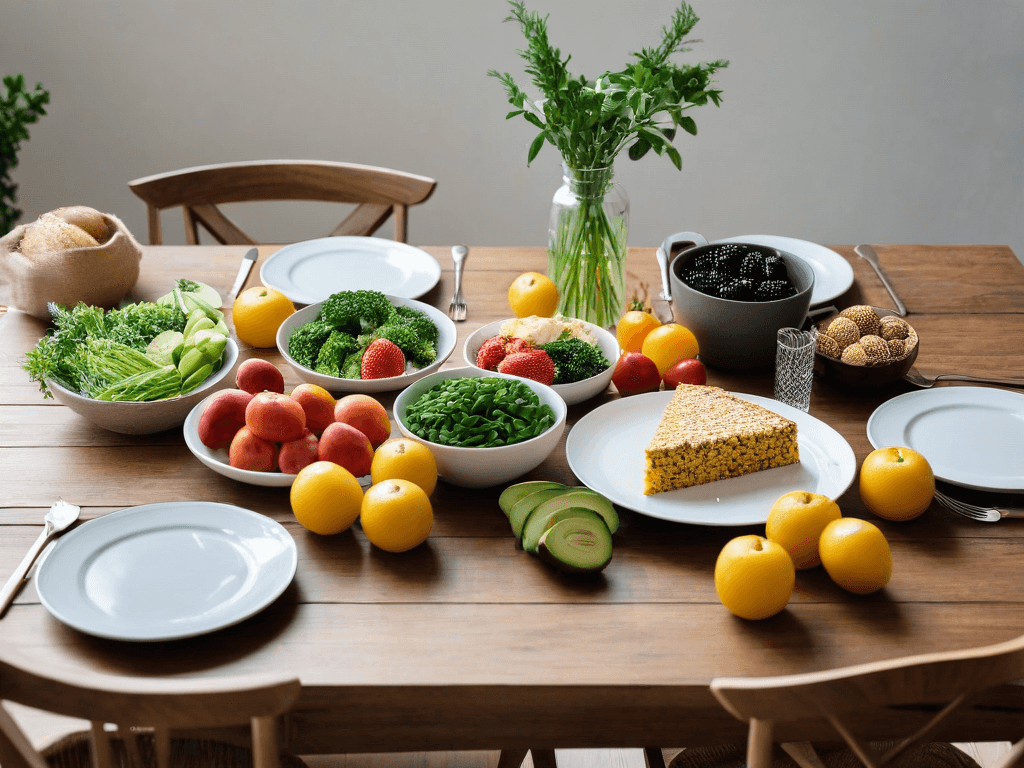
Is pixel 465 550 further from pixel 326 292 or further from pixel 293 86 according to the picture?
pixel 293 86

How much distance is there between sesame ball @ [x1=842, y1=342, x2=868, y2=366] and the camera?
1383 millimetres

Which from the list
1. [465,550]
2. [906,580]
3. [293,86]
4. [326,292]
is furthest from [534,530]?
[293,86]

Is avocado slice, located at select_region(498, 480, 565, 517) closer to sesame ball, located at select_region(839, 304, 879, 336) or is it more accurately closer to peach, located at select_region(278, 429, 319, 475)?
peach, located at select_region(278, 429, 319, 475)

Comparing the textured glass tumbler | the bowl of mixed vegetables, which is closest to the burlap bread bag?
the bowl of mixed vegetables

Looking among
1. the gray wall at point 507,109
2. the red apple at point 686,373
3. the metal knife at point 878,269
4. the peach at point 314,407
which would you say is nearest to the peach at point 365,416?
the peach at point 314,407

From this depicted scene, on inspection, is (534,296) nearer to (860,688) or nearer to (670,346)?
(670,346)

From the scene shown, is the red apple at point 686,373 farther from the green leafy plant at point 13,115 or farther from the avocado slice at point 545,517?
the green leafy plant at point 13,115

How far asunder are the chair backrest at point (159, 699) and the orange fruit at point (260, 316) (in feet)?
2.78

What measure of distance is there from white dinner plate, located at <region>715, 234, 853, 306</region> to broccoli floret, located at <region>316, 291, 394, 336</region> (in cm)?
63

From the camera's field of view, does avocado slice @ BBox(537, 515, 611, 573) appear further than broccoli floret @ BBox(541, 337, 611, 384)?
No

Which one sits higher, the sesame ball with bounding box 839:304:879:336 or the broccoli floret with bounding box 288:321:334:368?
the sesame ball with bounding box 839:304:879:336

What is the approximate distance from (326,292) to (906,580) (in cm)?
114

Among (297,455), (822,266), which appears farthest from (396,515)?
(822,266)

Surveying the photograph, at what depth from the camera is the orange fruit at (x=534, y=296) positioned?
62.0 inches
